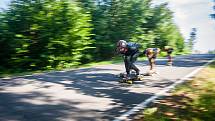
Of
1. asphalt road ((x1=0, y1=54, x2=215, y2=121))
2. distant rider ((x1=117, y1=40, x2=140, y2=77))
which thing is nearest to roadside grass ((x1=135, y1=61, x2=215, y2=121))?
asphalt road ((x1=0, y1=54, x2=215, y2=121))

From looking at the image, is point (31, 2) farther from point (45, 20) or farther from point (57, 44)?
point (57, 44)

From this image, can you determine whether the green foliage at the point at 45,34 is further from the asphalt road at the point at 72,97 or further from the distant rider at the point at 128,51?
the distant rider at the point at 128,51

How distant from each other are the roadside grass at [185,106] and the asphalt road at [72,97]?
68 cm

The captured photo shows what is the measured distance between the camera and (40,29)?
84.2 feet

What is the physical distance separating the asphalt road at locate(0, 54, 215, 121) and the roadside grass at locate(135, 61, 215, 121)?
68cm

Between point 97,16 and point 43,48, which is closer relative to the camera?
point 43,48

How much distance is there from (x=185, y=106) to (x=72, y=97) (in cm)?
329

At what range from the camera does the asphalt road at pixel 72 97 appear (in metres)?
7.70

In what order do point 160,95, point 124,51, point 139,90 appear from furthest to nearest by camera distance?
point 124,51 < point 139,90 < point 160,95

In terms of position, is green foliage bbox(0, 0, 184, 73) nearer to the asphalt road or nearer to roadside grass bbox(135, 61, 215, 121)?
the asphalt road

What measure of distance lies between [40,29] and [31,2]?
250 centimetres

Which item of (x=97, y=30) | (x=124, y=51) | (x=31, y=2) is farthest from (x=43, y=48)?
(x=124, y=51)

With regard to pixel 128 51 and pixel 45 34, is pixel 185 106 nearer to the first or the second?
pixel 128 51

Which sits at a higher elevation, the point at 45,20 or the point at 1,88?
the point at 45,20
